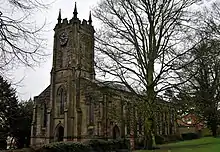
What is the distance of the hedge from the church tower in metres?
11.7

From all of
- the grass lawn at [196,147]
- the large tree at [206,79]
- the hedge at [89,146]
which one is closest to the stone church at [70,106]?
the hedge at [89,146]

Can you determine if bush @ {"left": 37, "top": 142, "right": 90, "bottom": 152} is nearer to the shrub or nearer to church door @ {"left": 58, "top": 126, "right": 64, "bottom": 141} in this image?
the shrub

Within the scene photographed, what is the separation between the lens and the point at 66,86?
44.6 meters

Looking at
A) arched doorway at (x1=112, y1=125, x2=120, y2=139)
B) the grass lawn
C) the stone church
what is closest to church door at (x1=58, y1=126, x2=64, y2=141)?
the stone church

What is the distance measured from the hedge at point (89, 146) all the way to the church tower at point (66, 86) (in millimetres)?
11704

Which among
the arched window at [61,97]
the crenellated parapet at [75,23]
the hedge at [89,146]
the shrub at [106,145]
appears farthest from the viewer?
the crenellated parapet at [75,23]

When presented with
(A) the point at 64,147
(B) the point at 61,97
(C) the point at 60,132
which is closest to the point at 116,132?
(C) the point at 60,132

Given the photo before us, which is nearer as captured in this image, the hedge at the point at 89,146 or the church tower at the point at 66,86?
the hedge at the point at 89,146

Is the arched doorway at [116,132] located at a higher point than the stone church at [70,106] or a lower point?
lower

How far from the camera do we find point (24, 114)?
48.1 metres

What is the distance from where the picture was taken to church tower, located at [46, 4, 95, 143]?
4184cm

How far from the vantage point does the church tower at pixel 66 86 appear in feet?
137

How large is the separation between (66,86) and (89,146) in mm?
18868

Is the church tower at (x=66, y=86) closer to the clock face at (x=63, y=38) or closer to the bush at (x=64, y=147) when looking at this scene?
the clock face at (x=63, y=38)
